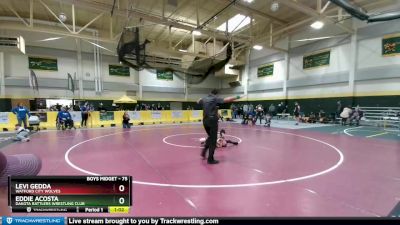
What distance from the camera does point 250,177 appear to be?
14.4 ft

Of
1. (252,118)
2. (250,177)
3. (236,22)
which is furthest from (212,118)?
(236,22)

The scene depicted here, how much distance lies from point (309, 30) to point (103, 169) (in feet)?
69.9

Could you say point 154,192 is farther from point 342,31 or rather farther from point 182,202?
point 342,31

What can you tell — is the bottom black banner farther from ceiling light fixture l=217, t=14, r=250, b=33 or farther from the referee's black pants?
ceiling light fixture l=217, t=14, r=250, b=33

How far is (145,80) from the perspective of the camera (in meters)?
26.4

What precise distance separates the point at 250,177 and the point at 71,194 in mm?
3816

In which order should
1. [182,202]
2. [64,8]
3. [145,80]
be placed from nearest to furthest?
1. [182,202]
2. [64,8]
3. [145,80]

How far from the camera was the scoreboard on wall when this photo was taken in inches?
43.0

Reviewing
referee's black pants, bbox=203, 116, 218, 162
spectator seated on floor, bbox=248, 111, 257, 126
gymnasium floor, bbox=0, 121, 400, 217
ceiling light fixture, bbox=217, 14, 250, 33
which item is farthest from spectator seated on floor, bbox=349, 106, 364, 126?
referee's black pants, bbox=203, 116, 218, 162

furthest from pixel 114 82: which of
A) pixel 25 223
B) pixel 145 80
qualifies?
pixel 25 223

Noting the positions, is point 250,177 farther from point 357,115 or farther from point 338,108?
point 338,108

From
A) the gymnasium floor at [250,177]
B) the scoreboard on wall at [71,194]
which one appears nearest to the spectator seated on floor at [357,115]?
the gymnasium floor at [250,177]

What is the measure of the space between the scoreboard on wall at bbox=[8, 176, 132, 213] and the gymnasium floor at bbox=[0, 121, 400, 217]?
186 centimetres

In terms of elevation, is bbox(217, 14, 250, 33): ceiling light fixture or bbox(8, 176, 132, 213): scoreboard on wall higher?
bbox(217, 14, 250, 33): ceiling light fixture
